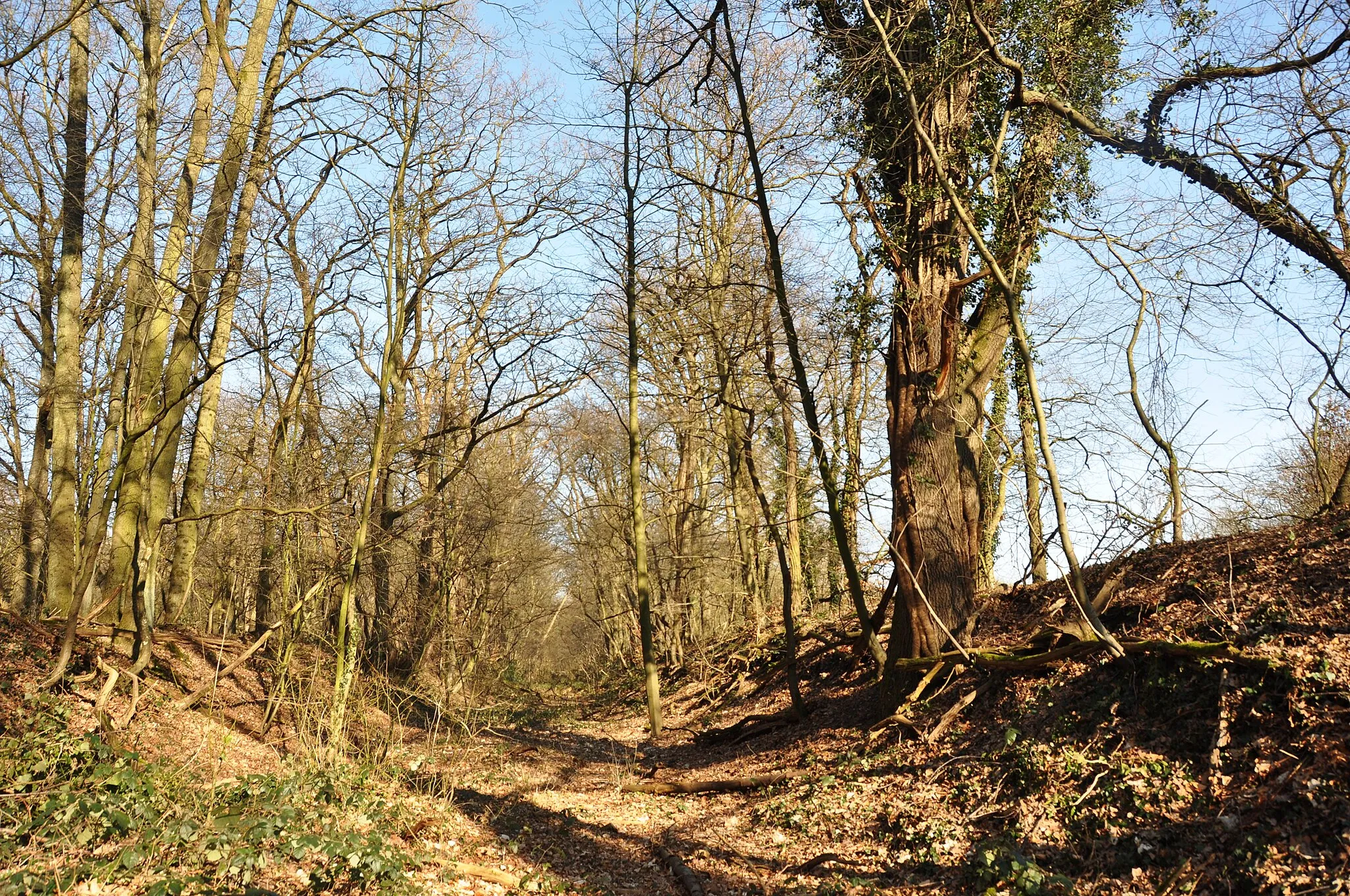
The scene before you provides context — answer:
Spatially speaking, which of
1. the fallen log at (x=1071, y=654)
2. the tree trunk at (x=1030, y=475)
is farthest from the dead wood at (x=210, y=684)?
the tree trunk at (x=1030, y=475)

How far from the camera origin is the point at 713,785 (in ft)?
27.3

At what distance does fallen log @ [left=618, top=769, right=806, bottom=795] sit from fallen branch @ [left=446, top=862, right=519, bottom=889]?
2983 mm

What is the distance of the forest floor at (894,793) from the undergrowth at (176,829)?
2cm

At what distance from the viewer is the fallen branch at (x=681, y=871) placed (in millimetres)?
5531

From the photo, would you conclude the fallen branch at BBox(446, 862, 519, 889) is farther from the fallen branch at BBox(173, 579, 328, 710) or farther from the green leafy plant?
the fallen branch at BBox(173, 579, 328, 710)

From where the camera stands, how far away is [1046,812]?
5555mm

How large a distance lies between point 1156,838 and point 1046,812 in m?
0.76

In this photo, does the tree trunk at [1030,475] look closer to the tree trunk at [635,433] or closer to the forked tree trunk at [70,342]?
the tree trunk at [635,433]

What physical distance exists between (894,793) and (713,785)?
212cm

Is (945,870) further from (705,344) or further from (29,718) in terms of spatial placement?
(705,344)

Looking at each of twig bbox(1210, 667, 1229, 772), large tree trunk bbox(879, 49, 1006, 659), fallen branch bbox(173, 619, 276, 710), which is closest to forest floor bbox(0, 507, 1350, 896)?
twig bbox(1210, 667, 1229, 772)

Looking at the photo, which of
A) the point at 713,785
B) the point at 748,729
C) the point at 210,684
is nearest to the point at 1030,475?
the point at 748,729

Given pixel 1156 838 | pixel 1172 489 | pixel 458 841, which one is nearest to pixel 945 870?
pixel 1156 838

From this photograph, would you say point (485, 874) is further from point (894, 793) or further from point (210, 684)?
point (210, 684)
